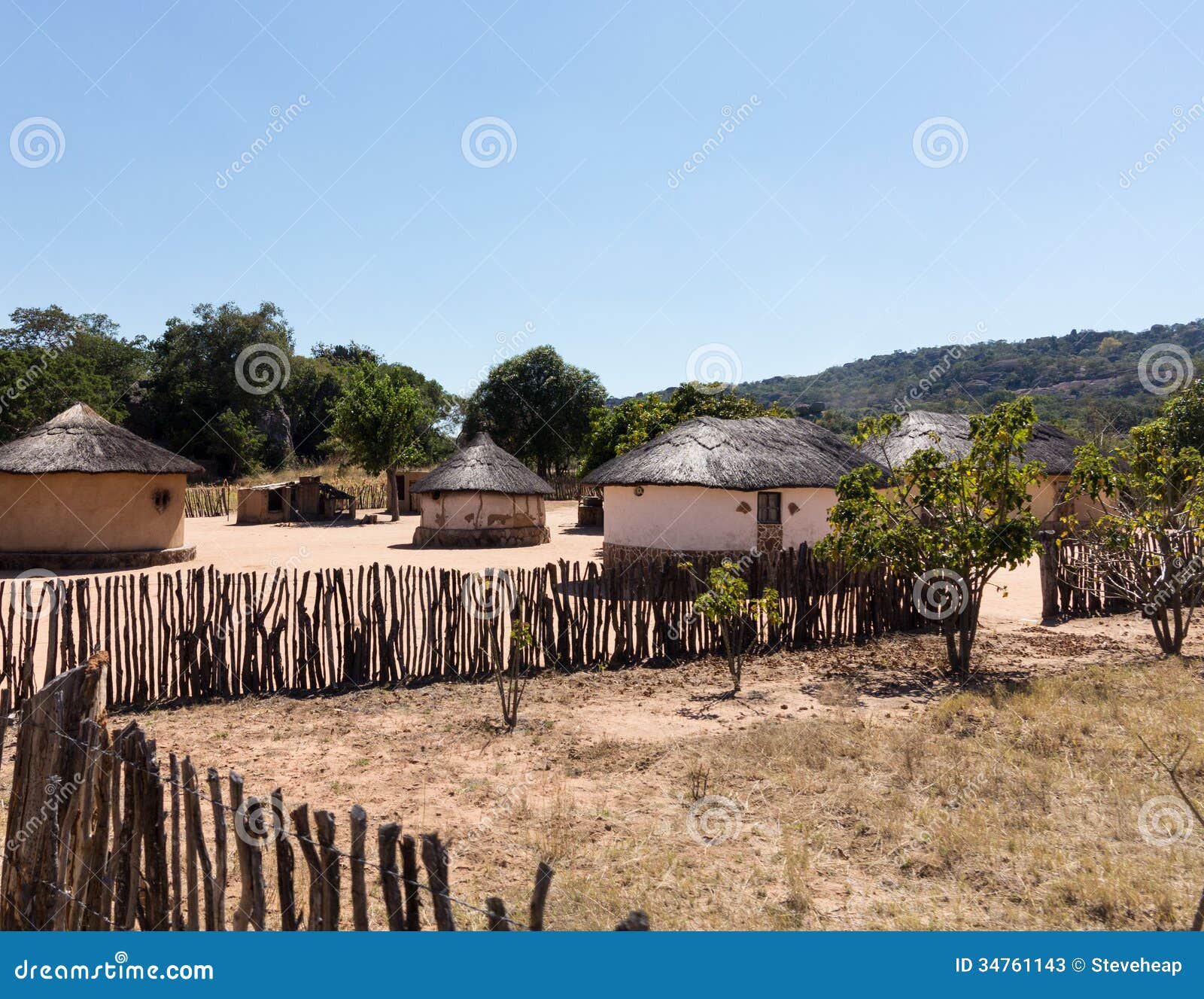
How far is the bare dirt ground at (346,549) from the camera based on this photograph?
18.4m

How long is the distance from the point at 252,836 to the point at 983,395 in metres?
72.6

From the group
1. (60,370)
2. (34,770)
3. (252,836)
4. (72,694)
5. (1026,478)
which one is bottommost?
(252,836)

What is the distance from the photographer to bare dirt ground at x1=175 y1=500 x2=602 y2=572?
1838 cm

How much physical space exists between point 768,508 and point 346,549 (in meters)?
10.5

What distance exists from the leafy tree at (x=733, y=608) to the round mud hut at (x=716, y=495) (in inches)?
253

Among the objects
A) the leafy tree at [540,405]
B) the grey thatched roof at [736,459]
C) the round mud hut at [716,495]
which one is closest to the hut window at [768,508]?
the round mud hut at [716,495]

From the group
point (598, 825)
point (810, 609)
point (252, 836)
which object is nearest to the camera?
point (252, 836)

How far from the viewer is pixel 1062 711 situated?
677cm

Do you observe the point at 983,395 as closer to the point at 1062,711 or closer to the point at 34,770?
the point at 1062,711

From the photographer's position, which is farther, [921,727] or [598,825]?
[921,727]

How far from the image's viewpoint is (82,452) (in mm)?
18062

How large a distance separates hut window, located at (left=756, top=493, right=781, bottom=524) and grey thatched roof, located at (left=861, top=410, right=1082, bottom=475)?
26.4 feet

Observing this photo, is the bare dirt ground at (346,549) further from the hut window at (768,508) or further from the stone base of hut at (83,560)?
the hut window at (768,508)

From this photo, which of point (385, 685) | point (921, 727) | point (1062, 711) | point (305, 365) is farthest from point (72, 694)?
point (305, 365)
